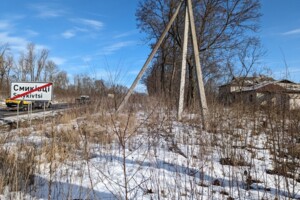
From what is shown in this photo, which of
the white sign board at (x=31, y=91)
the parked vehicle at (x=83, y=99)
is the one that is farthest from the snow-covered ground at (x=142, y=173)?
the parked vehicle at (x=83, y=99)

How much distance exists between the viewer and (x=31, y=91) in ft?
23.1

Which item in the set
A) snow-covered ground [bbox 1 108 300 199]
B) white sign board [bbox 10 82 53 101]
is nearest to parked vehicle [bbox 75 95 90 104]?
white sign board [bbox 10 82 53 101]

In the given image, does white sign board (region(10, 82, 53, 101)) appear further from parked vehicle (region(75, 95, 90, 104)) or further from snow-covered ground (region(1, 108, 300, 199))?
snow-covered ground (region(1, 108, 300, 199))

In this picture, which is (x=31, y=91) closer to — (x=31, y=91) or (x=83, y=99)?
(x=31, y=91)

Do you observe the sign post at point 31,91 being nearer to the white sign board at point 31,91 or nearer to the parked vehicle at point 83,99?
the white sign board at point 31,91

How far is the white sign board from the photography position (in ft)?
22.6

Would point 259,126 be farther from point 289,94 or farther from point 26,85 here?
point 26,85

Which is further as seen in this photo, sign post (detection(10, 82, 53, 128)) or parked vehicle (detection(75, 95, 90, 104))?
parked vehicle (detection(75, 95, 90, 104))

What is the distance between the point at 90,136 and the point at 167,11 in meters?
15.3

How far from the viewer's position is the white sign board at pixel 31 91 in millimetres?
6879

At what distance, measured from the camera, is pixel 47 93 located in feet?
23.4

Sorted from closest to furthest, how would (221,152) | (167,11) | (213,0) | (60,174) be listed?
(60,174)
(221,152)
(213,0)
(167,11)

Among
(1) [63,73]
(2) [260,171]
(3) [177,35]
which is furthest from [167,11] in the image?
(1) [63,73]

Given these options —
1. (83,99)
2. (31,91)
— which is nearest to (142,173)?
(31,91)
